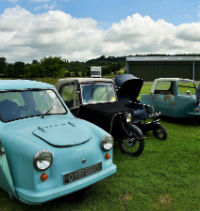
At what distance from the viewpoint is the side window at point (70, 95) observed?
588 centimetres

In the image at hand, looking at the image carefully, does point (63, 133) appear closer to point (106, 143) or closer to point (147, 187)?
point (106, 143)

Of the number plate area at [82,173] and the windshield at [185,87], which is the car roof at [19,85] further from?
the windshield at [185,87]

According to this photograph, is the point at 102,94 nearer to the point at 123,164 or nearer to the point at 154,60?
the point at 123,164

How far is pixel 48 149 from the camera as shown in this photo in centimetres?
289

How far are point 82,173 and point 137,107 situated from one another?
4.44 metres

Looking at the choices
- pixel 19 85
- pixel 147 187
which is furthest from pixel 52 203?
pixel 19 85

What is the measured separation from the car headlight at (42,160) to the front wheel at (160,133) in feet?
14.9

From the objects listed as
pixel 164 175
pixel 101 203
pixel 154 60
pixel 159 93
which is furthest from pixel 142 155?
pixel 154 60

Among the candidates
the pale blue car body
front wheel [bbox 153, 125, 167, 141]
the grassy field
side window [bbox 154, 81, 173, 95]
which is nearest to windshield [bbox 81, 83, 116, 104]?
the grassy field

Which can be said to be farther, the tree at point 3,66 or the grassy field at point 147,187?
the tree at point 3,66

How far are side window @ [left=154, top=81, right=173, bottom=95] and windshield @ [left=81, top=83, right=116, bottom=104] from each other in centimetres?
353

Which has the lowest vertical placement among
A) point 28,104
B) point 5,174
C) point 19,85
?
point 5,174

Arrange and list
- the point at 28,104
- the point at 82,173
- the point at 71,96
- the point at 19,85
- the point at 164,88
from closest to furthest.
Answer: the point at 82,173
the point at 28,104
the point at 19,85
the point at 71,96
the point at 164,88

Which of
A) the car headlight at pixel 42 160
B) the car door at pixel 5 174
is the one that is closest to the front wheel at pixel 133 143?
the car headlight at pixel 42 160
